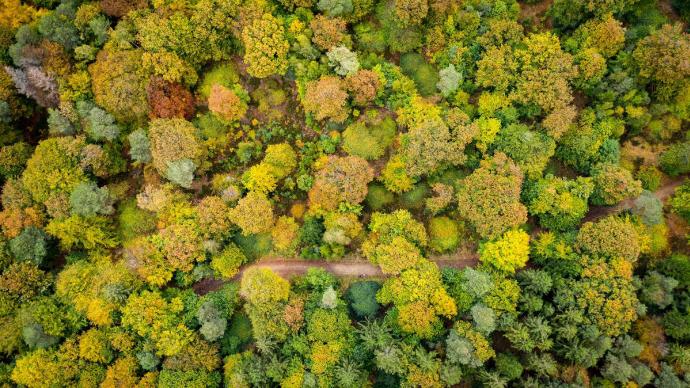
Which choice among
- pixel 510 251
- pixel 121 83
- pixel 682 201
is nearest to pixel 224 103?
pixel 121 83

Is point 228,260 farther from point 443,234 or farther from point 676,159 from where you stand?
point 676,159

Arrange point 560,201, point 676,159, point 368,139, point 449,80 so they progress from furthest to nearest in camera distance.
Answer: point 368,139
point 449,80
point 676,159
point 560,201

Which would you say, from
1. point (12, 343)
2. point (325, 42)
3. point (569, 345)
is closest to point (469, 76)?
point (325, 42)

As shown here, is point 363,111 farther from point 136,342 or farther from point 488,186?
point 136,342

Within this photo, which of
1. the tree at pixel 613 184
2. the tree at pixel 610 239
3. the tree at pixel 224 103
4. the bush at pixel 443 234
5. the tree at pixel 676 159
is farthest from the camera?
the tree at pixel 224 103

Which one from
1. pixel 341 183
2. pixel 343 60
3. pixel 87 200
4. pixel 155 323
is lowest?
pixel 155 323

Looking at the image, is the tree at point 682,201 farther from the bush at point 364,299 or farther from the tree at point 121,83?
the tree at point 121,83

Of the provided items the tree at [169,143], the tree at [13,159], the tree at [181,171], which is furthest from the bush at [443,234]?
the tree at [13,159]

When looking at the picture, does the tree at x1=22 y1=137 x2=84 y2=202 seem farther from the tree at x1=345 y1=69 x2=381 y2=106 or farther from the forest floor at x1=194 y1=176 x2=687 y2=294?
the tree at x1=345 y1=69 x2=381 y2=106
